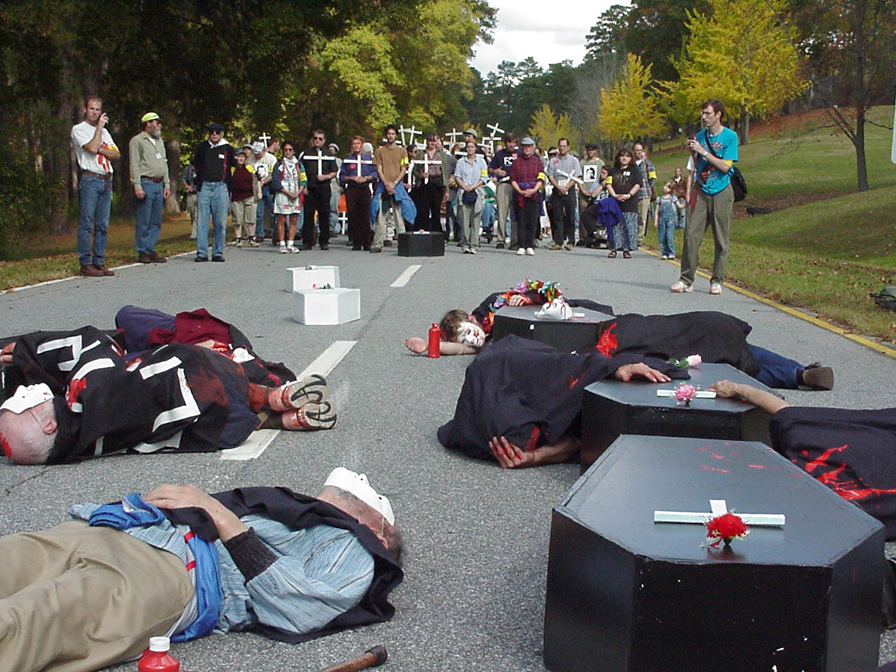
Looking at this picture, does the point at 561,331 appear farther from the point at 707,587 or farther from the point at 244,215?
the point at 244,215

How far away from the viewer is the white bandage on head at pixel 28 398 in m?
5.41

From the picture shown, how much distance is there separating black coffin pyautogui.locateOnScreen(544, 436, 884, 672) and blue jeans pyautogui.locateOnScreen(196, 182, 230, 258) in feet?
54.8

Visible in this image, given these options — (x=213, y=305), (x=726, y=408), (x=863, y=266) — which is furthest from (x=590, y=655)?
(x=863, y=266)

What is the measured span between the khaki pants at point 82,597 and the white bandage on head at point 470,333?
5.59 metres

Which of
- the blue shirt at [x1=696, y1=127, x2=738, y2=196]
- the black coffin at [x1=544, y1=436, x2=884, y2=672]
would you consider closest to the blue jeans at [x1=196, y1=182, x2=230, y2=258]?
the blue shirt at [x1=696, y1=127, x2=738, y2=196]

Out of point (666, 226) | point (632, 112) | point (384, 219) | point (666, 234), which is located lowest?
point (666, 234)

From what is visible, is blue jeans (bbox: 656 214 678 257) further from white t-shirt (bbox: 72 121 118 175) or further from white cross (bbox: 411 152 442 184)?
white t-shirt (bbox: 72 121 118 175)

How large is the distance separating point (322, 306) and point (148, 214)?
8252mm

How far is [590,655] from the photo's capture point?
3.13 m

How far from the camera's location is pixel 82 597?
317 cm

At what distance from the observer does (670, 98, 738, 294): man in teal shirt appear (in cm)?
1366

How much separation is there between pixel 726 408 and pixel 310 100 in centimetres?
5417

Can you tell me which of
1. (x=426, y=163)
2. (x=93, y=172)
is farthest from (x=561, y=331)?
(x=426, y=163)

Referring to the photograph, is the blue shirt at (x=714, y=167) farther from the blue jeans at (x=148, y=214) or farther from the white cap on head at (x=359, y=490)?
the white cap on head at (x=359, y=490)
